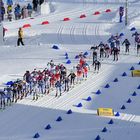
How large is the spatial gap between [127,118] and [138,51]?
32.7 feet

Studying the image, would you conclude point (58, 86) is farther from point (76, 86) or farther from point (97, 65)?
point (97, 65)

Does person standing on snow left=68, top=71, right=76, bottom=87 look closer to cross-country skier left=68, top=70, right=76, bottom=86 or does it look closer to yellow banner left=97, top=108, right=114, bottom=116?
cross-country skier left=68, top=70, right=76, bottom=86

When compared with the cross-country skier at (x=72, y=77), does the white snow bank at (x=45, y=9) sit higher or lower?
higher

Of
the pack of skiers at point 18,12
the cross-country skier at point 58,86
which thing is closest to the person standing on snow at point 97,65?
the cross-country skier at point 58,86

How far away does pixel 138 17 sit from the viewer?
41719mm

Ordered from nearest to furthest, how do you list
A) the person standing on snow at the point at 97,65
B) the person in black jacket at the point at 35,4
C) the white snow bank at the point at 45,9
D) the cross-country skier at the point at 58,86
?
the cross-country skier at the point at 58,86
the person standing on snow at the point at 97,65
the person in black jacket at the point at 35,4
the white snow bank at the point at 45,9

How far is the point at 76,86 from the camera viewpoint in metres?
27.5

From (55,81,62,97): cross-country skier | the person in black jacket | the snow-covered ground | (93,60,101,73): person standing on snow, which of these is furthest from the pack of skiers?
(55,81,62,97): cross-country skier

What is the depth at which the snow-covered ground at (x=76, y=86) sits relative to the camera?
22172mm

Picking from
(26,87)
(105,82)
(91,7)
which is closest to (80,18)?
(91,7)

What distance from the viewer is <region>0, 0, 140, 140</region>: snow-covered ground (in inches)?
873

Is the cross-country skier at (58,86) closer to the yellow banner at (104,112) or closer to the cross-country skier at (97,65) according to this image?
the yellow banner at (104,112)

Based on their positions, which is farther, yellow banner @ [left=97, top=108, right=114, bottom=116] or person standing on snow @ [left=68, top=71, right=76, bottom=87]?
person standing on snow @ [left=68, top=71, right=76, bottom=87]

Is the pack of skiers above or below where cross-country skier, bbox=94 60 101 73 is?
above
